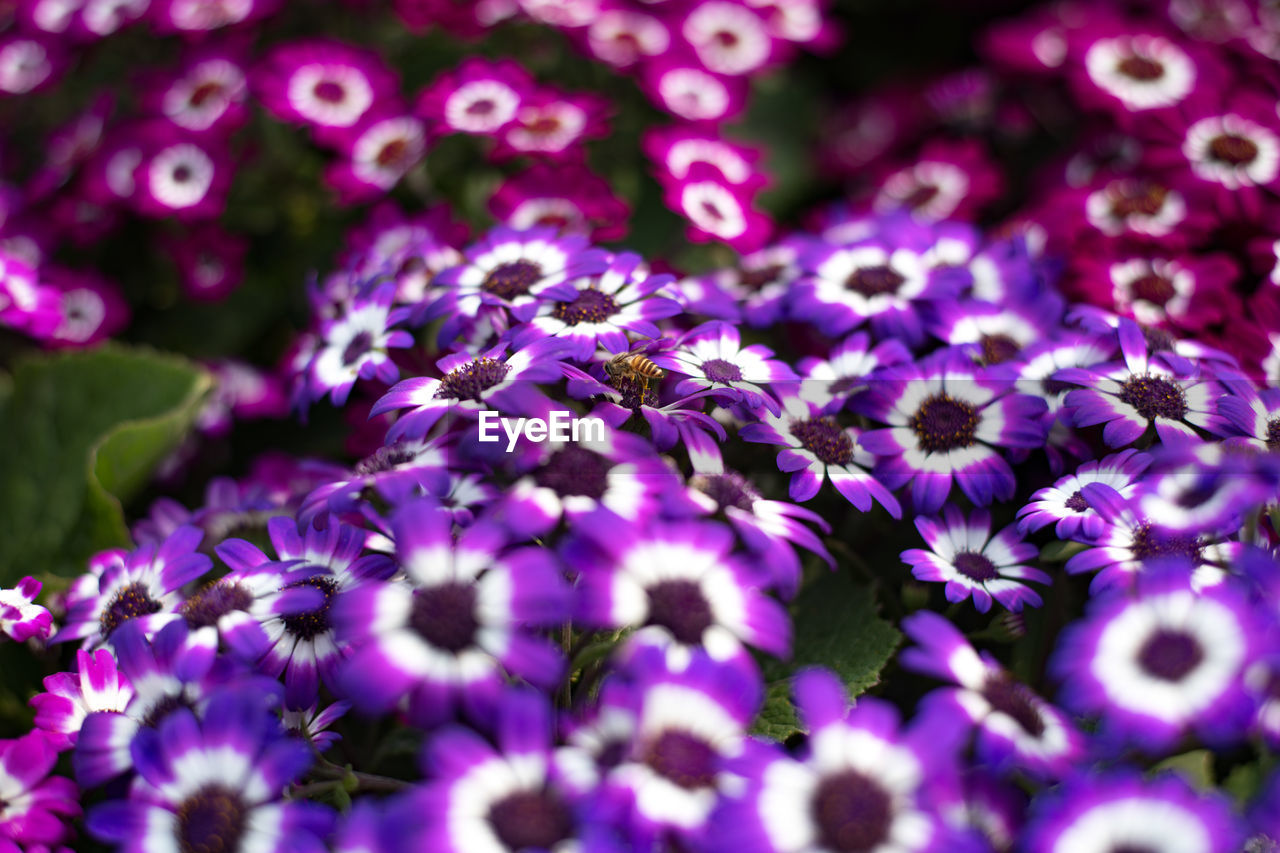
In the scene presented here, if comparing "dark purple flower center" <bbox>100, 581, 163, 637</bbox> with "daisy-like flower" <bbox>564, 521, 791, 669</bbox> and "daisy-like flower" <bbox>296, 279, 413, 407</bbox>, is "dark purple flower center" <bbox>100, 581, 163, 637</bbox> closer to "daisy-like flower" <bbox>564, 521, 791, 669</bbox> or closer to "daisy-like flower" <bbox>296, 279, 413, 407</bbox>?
"daisy-like flower" <bbox>296, 279, 413, 407</bbox>

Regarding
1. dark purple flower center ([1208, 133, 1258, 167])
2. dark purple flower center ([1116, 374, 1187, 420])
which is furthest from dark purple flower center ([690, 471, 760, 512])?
dark purple flower center ([1208, 133, 1258, 167])

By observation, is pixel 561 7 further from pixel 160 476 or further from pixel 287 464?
pixel 160 476

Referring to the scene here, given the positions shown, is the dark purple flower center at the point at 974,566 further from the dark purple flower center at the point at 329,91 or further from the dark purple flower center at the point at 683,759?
the dark purple flower center at the point at 329,91

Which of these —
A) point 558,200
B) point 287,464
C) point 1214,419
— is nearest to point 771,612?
point 1214,419

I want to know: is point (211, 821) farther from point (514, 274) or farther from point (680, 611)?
point (514, 274)

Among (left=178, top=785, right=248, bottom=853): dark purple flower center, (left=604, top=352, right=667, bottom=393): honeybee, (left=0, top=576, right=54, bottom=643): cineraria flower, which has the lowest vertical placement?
(left=0, top=576, right=54, bottom=643): cineraria flower

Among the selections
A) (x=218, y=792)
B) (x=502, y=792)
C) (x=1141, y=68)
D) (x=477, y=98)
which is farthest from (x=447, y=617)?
(x=1141, y=68)

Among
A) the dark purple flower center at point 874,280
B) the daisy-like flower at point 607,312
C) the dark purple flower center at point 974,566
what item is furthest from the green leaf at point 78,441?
the dark purple flower center at point 974,566
